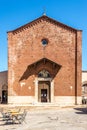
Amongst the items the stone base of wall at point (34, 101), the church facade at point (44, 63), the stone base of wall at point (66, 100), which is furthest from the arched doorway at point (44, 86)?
the stone base of wall at point (66, 100)

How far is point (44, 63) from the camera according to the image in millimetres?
37156

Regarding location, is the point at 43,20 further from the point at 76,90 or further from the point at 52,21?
the point at 76,90

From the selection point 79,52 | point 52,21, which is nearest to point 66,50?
point 79,52

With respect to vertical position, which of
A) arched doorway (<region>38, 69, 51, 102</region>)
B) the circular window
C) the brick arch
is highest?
the circular window

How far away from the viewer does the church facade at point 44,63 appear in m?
36.4

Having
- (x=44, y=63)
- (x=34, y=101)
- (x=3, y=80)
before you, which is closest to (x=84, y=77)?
(x=44, y=63)

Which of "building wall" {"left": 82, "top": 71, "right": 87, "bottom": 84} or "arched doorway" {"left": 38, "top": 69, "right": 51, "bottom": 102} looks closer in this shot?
"arched doorway" {"left": 38, "top": 69, "right": 51, "bottom": 102}

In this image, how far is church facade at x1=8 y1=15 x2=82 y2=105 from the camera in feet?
120

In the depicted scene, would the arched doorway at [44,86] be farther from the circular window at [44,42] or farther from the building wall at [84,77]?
the building wall at [84,77]

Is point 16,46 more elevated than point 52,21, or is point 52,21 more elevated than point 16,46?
point 52,21

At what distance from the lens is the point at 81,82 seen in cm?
3653

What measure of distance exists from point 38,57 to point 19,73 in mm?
2886

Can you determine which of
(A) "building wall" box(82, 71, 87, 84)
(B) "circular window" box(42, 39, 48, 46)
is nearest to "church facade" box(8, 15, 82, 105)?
(B) "circular window" box(42, 39, 48, 46)

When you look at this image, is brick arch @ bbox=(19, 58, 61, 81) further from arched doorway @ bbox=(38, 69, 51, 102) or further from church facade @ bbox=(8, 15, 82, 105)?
arched doorway @ bbox=(38, 69, 51, 102)
